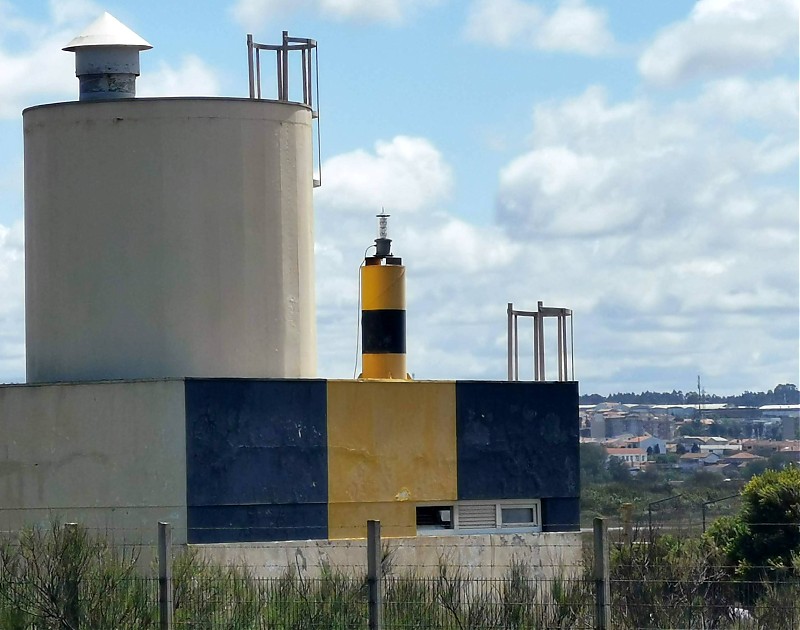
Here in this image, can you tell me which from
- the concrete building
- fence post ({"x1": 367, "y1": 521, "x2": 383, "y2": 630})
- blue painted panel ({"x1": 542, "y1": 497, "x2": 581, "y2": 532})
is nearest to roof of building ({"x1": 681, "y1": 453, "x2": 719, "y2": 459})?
blue painted panel ({"x1": 542, "y1": 497, "x2": 581, "y2": 532})

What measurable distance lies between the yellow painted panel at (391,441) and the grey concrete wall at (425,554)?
22.0 inches

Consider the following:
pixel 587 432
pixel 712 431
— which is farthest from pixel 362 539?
pixel 712 431

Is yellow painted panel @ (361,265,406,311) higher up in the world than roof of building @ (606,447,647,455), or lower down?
higher up

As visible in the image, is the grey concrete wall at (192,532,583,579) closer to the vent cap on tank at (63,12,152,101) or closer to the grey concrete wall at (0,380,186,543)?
the grey concrete wall at (0,380,186,543)

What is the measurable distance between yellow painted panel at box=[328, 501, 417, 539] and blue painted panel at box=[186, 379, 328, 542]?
16 cm

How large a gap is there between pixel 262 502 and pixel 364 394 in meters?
1.81

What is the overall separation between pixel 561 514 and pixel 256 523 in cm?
413

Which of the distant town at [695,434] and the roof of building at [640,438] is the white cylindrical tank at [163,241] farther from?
the roof of building at [640,438]

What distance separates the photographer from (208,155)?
69.1ft

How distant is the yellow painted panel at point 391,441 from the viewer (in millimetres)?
20719

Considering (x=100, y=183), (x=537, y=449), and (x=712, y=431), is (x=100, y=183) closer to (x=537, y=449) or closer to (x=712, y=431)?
(x=537, y=449)

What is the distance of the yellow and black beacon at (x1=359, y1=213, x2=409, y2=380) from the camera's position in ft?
74.3

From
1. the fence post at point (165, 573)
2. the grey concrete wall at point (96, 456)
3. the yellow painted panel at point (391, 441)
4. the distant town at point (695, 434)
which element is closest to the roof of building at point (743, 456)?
the distant town at point (695, 434)

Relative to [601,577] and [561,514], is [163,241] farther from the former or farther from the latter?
[601,577]
